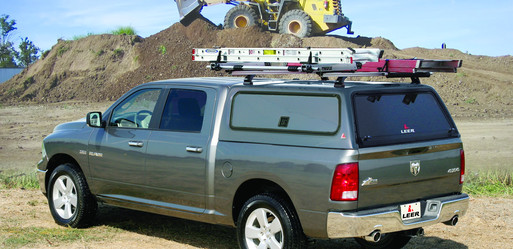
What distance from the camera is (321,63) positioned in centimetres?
649

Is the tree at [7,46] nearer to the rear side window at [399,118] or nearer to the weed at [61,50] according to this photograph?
the weed at [61,50]

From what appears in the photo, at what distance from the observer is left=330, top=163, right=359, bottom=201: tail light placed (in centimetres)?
585

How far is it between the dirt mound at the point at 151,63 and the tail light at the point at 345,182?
89.8 ft

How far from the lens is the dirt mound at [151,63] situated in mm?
36312

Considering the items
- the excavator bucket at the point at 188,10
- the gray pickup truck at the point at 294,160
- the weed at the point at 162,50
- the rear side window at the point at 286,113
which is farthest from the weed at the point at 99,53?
the rear side window at the point at 286,113

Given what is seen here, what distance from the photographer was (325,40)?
36.6 m

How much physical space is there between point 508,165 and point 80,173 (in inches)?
443

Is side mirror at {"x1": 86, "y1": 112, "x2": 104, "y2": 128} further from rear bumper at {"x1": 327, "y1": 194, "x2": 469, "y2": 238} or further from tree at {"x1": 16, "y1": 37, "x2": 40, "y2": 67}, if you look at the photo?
tree at {"x1": 16, "y1": 37, "x2": 40, "y2": 67}

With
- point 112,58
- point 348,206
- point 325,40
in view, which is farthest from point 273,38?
point 348,206

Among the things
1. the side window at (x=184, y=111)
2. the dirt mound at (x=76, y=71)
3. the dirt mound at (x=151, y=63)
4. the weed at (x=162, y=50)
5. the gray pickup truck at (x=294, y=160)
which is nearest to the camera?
the gray pickup truck at (x=294, y=160)

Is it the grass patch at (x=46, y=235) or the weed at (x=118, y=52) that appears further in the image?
the weed at (x=118, y=52)

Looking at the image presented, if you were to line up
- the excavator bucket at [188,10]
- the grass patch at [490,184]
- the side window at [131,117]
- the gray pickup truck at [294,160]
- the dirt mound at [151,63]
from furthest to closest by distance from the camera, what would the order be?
the excavator bucket at [188,10] < the dirt mound at [151,63] < the grass patch at [490,184] < the side window at [131,117] < the gray pickup truck at [294,160]

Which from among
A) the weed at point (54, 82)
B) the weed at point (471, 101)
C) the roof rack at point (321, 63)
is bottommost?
the weed at point (471, 101)

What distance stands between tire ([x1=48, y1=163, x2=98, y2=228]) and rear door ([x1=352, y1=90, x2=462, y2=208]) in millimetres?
3825
